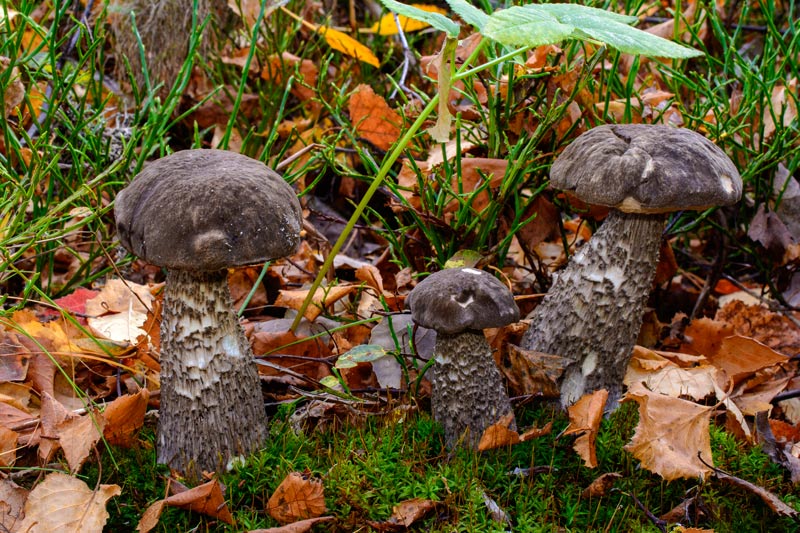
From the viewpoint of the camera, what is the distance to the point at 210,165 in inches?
75.9

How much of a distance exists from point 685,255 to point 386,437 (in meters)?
2.21

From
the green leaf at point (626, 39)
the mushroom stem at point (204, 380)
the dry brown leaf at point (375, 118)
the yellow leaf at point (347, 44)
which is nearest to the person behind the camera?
the green leaf at point (626, 39)

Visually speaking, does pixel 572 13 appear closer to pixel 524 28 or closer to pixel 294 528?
pixel 524 28

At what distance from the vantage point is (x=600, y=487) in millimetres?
2180

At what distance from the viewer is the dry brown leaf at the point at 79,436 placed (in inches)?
81.5

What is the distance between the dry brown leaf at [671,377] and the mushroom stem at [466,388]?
0.72 m

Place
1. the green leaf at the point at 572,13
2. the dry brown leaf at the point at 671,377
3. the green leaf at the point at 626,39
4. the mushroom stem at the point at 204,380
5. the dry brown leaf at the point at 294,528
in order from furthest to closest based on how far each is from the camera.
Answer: the dry brown leaf at the point at 671,377
the mushroom stem at the point at 204,380
the dry brown leaf at the point at 294,528
the green leaf at the point at 572,13
the green leaf at the point at 626,39

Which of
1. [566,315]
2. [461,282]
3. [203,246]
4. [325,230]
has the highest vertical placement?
[203,246]

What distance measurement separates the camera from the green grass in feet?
6.71

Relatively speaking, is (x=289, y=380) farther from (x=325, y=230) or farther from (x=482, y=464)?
(x=325, y=230)

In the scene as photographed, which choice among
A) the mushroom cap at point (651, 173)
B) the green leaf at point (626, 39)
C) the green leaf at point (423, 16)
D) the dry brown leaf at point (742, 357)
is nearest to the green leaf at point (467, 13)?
the green leaf at point (423, 16)

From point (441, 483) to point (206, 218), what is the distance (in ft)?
3.54

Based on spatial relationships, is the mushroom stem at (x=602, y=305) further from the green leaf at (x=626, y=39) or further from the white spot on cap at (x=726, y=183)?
the green leaf at (x=626, y=39)

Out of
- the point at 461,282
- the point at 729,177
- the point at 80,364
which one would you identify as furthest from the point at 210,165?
the point at 729,177
